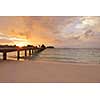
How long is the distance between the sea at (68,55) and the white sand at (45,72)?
45mm

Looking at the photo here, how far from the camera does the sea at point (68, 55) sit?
3172mm

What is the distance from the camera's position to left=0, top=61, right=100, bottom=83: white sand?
3.19m

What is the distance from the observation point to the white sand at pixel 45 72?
10.5ft

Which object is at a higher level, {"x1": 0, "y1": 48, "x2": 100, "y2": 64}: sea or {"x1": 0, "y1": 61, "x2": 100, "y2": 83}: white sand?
{"x1": 0, "y1": 48, "x2": 100, "y2": 64}: sea

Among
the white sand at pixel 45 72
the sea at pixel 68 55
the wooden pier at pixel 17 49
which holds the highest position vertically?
the wooden pier at pixel 17 49

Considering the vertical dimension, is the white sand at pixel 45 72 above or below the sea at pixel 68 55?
below

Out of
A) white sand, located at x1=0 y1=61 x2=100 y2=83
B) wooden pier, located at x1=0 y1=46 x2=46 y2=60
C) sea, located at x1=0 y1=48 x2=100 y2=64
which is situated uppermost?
wooden pier, located at x1=0 y1=46 x2=46 y2=60

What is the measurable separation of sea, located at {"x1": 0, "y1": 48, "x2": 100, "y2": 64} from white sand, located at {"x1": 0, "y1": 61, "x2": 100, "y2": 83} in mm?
45

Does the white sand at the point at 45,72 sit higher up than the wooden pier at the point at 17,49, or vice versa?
the wooden pier at the point at 17,49

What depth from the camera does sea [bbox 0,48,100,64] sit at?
10.4 feet

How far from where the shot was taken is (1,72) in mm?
3195

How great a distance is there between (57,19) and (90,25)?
37 cm
